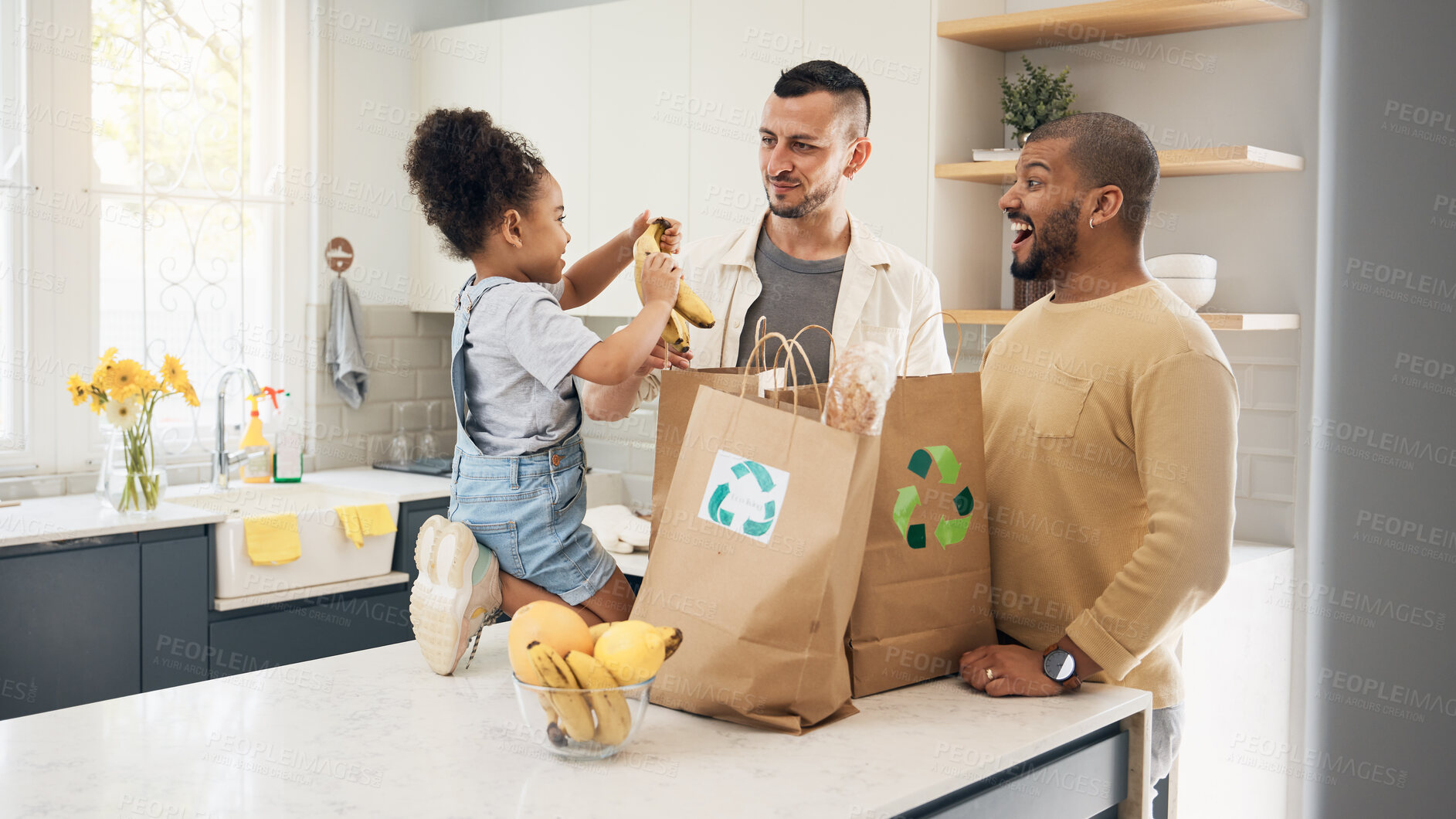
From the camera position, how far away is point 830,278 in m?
2.09

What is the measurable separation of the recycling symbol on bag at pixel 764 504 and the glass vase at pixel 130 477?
2.25 metres

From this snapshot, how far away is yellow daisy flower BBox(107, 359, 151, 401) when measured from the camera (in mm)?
2990

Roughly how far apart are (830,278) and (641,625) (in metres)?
1.03

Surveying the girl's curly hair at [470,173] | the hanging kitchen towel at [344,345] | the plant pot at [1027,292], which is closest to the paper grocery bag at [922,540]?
the girl's curly hair at [470,173]

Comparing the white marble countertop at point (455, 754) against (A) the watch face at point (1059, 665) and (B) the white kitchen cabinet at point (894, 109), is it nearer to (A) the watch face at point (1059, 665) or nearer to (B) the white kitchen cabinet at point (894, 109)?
(A) the watch face at point (1059, 665)

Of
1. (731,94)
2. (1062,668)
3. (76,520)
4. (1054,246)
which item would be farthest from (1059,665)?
(76,520)

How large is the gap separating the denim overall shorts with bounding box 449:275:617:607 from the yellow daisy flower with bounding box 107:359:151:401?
185 centimetres

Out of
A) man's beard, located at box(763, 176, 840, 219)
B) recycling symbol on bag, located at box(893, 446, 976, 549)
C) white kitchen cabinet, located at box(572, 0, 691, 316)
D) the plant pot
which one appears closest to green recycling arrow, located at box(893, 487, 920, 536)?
recycling symbol on bag, located at box(893, 446, 976, 549)

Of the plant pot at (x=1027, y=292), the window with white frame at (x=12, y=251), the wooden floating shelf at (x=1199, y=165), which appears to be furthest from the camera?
the window with white frame at (x=12, y=251)

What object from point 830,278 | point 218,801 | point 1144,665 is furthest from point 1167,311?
point 218,801

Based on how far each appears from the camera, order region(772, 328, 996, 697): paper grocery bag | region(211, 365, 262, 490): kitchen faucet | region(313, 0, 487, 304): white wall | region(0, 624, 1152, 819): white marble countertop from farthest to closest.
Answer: region(313, 0, 487, 304): white wall, region(211, 365, 262, 490): kitchen faucet, region(772, 328, 996, 697): paper grocery bag, region(0, 624, 1152, 819): white marble countertop

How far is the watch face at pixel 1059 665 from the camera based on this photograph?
1462 mm

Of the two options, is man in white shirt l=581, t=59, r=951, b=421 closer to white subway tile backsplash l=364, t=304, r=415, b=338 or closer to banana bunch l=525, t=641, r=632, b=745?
banana bunch l=525, t=641, r=632, b=745

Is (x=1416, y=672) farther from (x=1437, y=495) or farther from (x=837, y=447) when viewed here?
(x=837, y=447)
